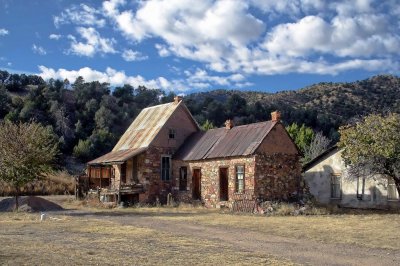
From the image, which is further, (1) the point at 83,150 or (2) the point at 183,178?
(1) the point at 83,150

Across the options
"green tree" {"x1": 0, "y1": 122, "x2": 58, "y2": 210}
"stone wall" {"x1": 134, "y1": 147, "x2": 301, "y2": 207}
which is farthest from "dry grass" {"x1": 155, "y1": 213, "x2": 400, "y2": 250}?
"green tree" {"x1": 0, "y1": 122, "x2": 58, "y2": 210}

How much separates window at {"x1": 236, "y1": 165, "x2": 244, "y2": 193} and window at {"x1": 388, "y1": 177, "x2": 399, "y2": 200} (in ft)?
24.8

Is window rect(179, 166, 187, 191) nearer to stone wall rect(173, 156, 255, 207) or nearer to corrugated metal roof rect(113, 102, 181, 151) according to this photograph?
stone wall rect(173, 156, 255, 207)

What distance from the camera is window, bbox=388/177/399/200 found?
26188mm

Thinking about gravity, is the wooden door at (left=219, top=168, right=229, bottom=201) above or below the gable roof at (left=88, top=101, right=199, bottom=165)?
below

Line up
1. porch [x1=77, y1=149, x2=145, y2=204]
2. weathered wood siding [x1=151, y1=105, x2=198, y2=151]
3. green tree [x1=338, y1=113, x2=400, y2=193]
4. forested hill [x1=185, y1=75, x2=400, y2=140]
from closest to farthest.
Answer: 1. green tree [x1=338, y1=113, x2=400, y2=193]
2. porch [x1=77, y1=149, x2=145, y2=204]
3. weathered wood siding [x1=151, y1=105, x2=198, y2=151]
4. forested hill [x1=185, y1=75, x2=400, y2=140]

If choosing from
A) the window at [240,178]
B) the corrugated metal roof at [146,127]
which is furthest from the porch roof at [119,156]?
the window at [240,178]

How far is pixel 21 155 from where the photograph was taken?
25.4 metres

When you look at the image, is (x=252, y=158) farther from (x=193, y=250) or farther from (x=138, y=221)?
(x=193, y=250)

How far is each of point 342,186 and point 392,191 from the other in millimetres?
3236

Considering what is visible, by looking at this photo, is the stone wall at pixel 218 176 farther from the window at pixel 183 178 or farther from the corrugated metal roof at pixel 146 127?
the corrugated metal roof at pixel 146 127

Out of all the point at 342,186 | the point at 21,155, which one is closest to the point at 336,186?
the point at 342,186

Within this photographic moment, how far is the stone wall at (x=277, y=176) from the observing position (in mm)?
26594

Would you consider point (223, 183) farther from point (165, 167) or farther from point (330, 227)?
point (330, 227)
